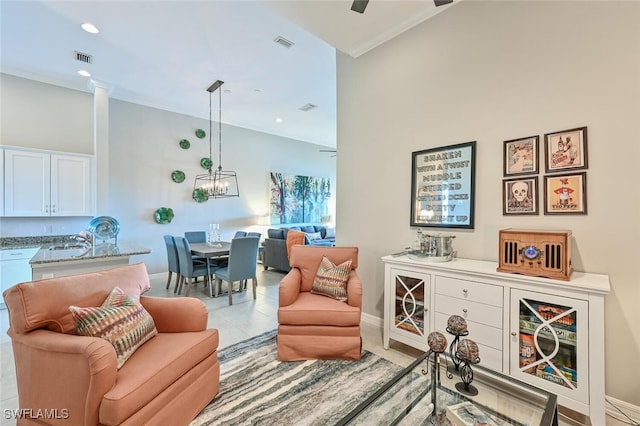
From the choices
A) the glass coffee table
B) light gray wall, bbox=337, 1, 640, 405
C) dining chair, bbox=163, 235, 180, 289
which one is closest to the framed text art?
light gray wall, bbox=337, 1, 640, 405

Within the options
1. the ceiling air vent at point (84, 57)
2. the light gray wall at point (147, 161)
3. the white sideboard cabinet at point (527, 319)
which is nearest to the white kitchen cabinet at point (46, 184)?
the light gray wall at point (147, 161)

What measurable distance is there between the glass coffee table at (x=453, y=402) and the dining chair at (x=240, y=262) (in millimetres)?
3023

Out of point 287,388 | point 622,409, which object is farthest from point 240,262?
point 622,409

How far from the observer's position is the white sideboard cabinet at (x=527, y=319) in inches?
64.3

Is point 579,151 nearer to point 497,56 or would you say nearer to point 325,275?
point 497,56

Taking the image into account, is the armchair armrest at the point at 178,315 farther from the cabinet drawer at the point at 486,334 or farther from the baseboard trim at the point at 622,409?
the baseboard trim at the point at 622,409

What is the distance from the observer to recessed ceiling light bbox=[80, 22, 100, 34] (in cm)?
312

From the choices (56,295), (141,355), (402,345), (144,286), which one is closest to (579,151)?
(402,345)

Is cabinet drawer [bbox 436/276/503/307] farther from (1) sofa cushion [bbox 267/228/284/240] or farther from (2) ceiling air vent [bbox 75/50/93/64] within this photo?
(2) ceiling air vent [bbox 75/50/93/64]

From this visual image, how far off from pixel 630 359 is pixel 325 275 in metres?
2.19

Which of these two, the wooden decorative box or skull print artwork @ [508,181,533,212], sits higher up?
skull print artwork @ [508,181,533,212]

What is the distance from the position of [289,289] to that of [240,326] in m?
1.14

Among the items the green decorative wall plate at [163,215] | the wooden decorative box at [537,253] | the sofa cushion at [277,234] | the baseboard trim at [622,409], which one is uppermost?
the green decorative wall plate at [163,215]

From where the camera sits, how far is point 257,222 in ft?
23.4
